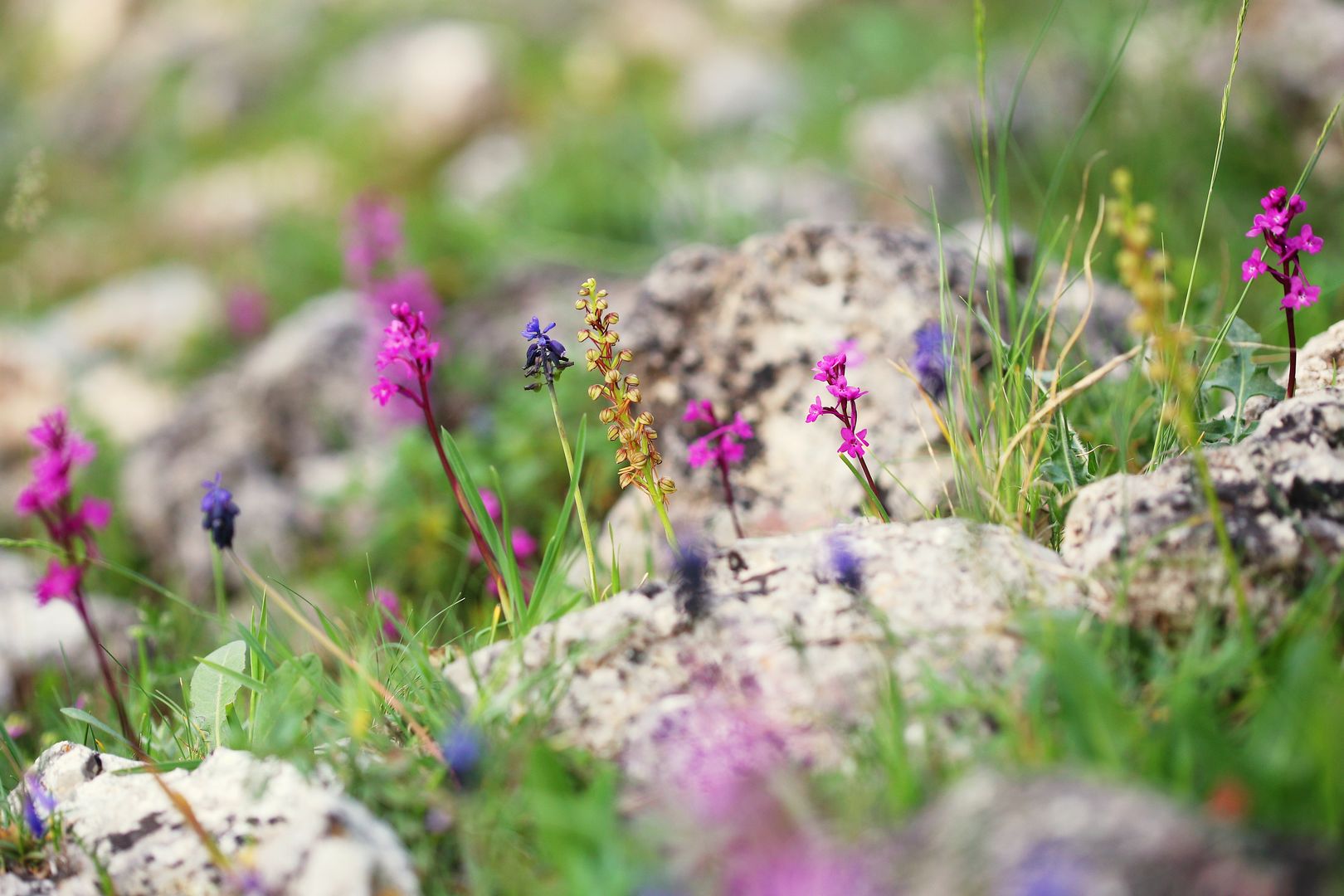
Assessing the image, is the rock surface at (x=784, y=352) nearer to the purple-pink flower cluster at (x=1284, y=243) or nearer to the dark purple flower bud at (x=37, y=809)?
the purple-pink flower cluster at (x=1284, y=243)

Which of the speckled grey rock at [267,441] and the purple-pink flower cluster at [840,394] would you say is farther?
the speckled grey rock at [267,441]

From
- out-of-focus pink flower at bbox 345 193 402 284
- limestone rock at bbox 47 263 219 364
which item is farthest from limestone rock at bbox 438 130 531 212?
out-of-focus pink flower at bbox 345 193 402 284

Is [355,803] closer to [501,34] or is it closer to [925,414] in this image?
[925,414]

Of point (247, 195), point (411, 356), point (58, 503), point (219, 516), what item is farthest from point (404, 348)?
point (247, 195)

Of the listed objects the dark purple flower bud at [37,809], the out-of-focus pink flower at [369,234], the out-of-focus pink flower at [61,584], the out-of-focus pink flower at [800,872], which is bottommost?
the dark purple flower bud at [37,809]

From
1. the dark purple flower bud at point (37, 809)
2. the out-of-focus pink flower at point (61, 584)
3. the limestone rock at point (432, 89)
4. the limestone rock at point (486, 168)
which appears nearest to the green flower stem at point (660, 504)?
the dark purple flower bud at point (37, 809)

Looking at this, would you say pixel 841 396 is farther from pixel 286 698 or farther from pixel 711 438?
pixel 286 698
